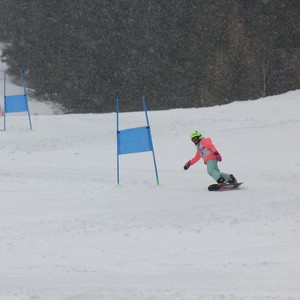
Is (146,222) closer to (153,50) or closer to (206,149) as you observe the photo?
Result: (206,149)

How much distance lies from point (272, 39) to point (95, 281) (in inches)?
1303

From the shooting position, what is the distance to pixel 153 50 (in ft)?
135

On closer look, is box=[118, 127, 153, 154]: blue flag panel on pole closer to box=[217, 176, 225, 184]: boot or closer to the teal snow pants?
the teal snow pants

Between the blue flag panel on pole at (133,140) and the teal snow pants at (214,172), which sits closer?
the teal snow pants at (214,172)

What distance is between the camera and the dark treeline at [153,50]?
121ft

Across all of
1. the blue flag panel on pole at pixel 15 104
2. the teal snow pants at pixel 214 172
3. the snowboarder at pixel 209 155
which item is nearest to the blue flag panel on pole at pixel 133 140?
the snowboarder at pixel 209 155

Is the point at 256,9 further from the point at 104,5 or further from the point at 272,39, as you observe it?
the point at 104,5

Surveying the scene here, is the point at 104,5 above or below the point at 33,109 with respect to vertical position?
above

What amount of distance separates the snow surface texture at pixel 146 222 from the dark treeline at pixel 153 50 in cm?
1815

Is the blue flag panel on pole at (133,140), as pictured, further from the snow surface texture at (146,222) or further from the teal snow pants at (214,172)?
the teal snow pants at (214,172)

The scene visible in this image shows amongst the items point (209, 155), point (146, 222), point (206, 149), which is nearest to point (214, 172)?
point (209, 155)

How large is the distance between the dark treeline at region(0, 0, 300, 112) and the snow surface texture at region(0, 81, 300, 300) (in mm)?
18150

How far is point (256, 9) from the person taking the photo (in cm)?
3791

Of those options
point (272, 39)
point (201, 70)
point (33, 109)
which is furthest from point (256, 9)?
point (33, 109)
